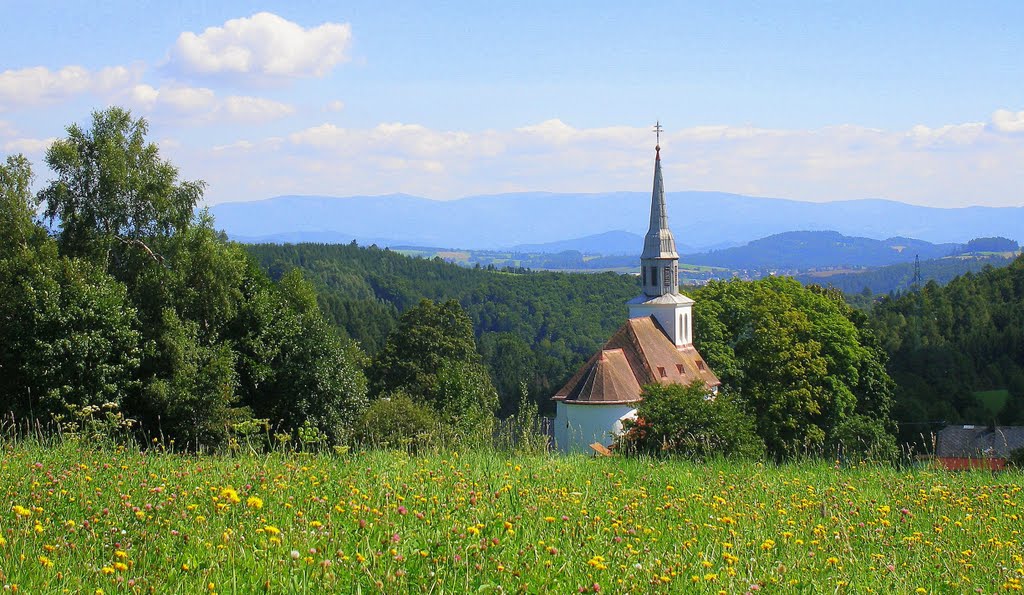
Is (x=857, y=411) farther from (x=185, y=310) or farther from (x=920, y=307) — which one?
(x=920, y=307)

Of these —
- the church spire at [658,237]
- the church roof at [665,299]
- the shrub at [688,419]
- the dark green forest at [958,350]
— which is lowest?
the dark green forest at [958,350]

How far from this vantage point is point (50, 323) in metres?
25.4

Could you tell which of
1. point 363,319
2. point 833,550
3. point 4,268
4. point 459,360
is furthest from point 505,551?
point 363,319

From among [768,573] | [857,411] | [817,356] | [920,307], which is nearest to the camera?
[768,573]

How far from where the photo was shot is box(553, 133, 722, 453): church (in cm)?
4309

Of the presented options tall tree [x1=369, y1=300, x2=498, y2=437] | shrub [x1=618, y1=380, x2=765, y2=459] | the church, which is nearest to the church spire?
the church

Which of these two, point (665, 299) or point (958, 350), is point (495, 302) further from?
point (665, 299)

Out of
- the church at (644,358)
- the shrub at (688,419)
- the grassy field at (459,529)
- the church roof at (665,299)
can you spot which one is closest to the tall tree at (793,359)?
the church roof at (665,299)

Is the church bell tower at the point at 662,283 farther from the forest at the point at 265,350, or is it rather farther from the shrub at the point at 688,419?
the shrub at the point at 688,419

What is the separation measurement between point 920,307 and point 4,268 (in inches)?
3182

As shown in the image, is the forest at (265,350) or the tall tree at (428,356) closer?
the forest at (265,350)

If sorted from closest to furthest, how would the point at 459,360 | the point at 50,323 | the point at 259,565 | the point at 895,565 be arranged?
the point at 259,565 < the point at 895,565 < the point at 50,323 < the point at 459,360

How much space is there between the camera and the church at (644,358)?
141 ft

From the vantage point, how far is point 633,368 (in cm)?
4641
